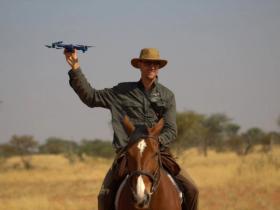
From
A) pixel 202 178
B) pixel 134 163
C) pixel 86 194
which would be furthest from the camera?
pixel 202 178

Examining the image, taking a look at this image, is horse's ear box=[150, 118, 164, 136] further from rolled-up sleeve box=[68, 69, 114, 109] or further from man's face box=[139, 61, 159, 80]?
rolled-up sleeve box=[68, 69, 114, 109]

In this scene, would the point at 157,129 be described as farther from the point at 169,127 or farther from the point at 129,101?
the point at 129,101

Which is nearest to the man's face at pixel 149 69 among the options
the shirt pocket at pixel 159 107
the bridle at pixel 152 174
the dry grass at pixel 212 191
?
the shirt pocket at pixel 159 107

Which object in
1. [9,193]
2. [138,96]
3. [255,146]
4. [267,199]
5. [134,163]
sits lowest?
[255,146]

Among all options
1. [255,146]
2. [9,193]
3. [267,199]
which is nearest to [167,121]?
[267,199]

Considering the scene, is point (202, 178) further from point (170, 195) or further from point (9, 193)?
point (170, 195)

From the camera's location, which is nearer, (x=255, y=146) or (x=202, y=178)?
(x=202, y=178)

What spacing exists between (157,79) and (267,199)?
11471 mm

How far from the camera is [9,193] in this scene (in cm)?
2255

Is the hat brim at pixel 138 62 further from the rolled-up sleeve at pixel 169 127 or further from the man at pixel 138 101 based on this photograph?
the rolled-up sleeve at pixel 169 127

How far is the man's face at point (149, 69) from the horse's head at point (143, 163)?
860 millimetres

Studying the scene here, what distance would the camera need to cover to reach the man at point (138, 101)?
6094 millimetres

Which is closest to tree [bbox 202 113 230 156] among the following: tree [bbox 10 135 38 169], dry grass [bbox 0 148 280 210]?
tree [bbox 10 135 38 169]

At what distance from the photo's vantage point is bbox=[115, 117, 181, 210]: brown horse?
5064 millimetres
